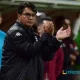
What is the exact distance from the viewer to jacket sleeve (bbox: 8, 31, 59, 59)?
18.9ft

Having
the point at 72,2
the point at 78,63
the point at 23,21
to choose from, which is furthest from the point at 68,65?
the point at 23,21

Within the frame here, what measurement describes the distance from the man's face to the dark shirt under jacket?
9 cm

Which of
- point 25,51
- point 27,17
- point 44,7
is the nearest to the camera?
point 25,51

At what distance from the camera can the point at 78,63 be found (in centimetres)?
973

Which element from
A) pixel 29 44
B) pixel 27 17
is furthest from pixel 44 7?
pixel 29 44

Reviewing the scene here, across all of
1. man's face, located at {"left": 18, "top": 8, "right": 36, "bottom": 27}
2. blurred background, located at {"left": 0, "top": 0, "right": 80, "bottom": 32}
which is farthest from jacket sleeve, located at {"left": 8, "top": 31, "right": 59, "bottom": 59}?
blurred background, located at {"left": 0, "top": 0, "right": 80, "bottom": 32}

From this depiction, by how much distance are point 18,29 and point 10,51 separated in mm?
298

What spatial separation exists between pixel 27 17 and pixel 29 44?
1.29ft

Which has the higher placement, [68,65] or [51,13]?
[51,13]

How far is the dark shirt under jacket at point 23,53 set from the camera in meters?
5.79

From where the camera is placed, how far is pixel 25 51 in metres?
5.78

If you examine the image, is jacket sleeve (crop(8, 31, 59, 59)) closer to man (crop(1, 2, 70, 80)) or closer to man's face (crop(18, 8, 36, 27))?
man (crop(1, 2, 70, 80))

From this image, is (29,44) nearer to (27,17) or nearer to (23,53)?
(23,53)

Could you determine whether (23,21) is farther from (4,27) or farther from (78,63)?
(4,27)
